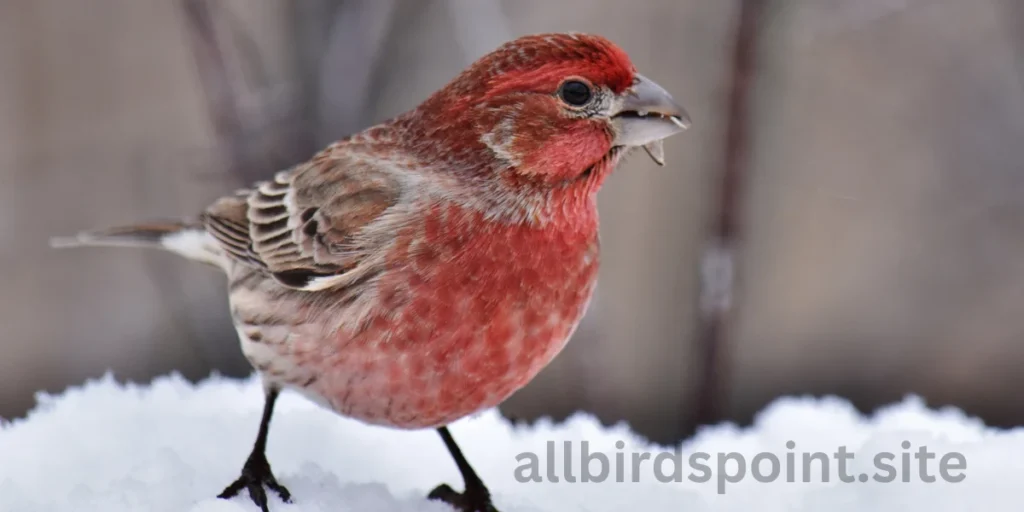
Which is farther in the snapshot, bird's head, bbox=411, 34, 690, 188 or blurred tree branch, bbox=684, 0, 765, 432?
blurred tree branch, bbox=684, 0, 765, 432

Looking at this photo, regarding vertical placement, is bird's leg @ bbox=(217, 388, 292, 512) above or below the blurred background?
below

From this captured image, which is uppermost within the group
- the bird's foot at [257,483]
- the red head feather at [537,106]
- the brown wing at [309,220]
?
the red head feather at [537,106]

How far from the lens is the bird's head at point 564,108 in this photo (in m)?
3.00

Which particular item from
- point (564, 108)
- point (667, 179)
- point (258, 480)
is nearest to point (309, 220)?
point (258, 480)

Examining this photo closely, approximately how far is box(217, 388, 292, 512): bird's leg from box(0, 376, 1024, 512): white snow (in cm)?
3

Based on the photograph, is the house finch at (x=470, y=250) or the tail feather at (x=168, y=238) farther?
the tail feather at (x=168, y=238)

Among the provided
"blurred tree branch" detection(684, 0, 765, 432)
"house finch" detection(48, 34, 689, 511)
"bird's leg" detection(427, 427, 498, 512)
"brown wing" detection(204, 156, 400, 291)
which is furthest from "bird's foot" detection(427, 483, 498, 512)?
"blurred tree branch" detection(684, 0, 765, 432)

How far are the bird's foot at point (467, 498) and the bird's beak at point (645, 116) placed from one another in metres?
1.04

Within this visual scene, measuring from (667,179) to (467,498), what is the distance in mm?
2575

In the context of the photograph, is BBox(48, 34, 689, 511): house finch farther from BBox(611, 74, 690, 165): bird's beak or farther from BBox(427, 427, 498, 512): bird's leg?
BBox(427, 427, 498, 512): bird's leg

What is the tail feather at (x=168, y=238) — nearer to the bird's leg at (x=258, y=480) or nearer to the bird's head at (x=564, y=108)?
the bird's leg at (x=258, y=480)

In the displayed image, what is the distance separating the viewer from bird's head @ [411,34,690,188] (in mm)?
3002

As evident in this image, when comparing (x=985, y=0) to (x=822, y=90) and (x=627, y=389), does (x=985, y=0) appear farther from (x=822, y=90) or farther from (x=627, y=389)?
(x=627, y=389)

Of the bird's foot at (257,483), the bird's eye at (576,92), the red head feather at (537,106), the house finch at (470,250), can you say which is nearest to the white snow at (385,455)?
the bird's foot at (257,483)
